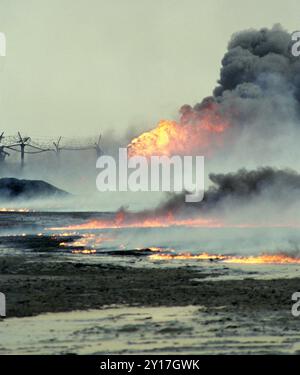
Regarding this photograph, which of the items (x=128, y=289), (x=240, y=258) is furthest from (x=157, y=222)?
(x=128, y=289)

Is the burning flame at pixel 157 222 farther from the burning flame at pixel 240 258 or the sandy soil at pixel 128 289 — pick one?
the sandy soil at pixel 128 289

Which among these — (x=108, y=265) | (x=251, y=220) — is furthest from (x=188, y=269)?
(x=251, y=220)

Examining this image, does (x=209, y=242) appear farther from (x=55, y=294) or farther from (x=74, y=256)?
(x=55, y=294)

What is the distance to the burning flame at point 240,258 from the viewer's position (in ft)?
181

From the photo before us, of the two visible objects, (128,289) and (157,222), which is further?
(157,222)

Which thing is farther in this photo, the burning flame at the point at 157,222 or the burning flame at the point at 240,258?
the burning flame at the point at 157,222

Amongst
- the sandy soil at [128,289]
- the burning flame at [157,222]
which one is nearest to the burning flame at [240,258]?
the sandy soil at [128,289]

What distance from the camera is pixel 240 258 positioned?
58.8 meters

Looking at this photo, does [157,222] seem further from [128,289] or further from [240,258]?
[128,289]

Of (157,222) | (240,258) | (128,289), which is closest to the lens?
(128,289)

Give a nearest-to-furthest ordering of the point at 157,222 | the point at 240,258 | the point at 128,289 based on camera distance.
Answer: the point at 128,289
the point at 240,258
the point at 157,222

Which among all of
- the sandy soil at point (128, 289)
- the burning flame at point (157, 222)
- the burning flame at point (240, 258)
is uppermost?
the burning flame at point (157, 222)

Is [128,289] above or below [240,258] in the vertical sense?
below

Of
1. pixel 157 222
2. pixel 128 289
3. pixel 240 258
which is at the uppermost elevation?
pixel 157 222
